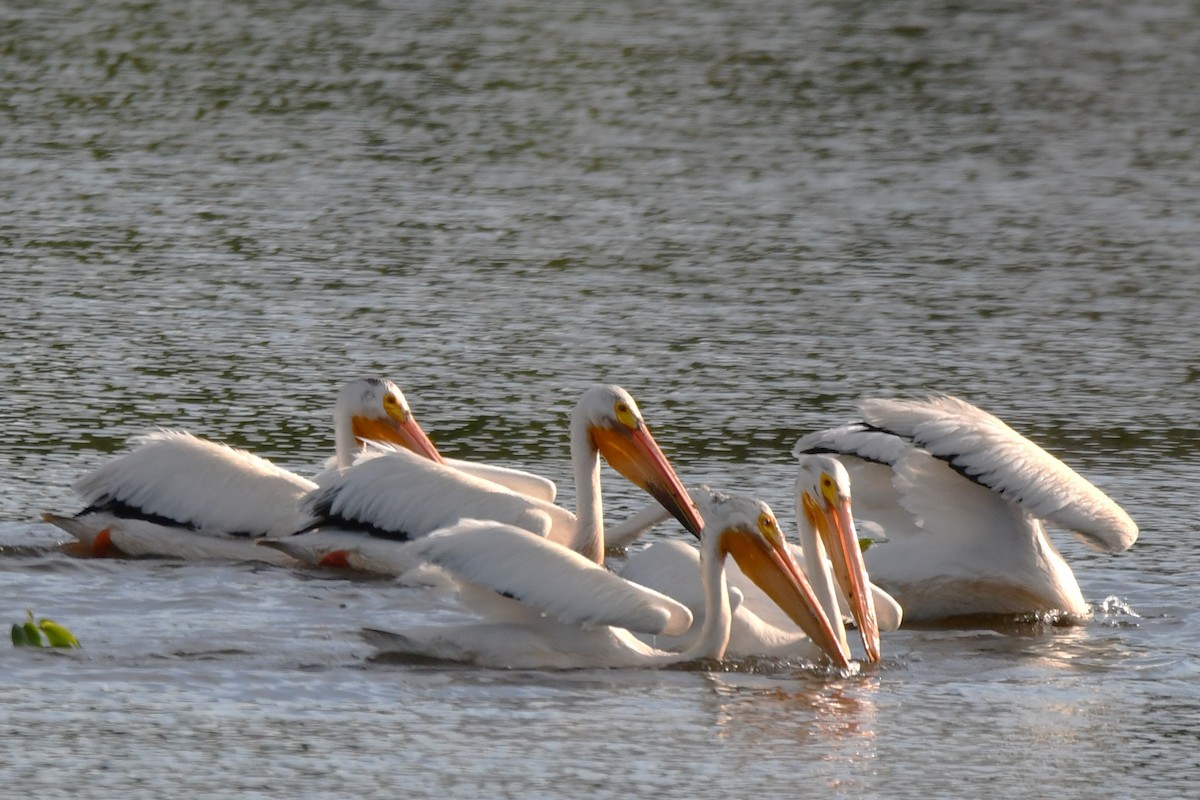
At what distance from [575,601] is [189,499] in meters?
2.04

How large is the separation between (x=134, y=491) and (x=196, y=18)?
1057cm

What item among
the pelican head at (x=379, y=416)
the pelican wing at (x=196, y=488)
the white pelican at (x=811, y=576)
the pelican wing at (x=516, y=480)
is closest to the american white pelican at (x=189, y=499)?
the pelican wing at (x=196, y=488)

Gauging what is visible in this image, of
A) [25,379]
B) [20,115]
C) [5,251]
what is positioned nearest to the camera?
[25,379]

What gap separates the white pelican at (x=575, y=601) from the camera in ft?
18.8

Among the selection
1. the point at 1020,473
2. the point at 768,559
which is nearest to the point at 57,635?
the point at 768,559

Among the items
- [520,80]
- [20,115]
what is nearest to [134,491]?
[20,115]

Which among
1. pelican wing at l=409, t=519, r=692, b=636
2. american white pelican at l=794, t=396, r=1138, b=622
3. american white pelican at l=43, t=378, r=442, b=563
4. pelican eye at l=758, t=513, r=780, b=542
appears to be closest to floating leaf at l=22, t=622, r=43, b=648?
pelican wing at l=409, t=519, r=692, b=636

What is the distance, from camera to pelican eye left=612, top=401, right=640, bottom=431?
705cm

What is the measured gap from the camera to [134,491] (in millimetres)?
7367

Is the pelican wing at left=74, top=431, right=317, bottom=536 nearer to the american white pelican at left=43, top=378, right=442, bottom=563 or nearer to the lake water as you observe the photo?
the american white pelican at left=43, top=378, right=442, bottom=563

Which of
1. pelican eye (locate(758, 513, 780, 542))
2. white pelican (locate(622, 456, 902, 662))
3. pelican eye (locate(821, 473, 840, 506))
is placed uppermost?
pelican eye (locate(821, 473, 840, 506))

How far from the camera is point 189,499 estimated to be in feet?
24.2

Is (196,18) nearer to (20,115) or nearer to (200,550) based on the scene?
(20,115)

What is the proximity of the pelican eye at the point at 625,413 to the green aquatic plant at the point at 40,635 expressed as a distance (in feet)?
6.05
